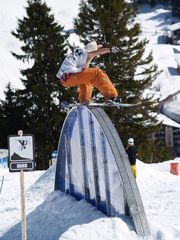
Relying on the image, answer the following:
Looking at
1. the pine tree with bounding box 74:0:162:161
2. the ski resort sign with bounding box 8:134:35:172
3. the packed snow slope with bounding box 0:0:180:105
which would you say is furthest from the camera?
the packed snow slope with bounding box 0:0:180:105

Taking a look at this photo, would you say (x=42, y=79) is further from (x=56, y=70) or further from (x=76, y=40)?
(x=76, y=40)

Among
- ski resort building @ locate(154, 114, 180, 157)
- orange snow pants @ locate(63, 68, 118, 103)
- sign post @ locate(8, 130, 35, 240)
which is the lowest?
ski resort building @ locate(154, 114, 180, 157)

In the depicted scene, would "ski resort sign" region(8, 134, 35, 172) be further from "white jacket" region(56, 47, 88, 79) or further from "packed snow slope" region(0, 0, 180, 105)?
"packed snow slope" region(0, 0, 180, 105)

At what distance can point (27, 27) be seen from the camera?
34312mm

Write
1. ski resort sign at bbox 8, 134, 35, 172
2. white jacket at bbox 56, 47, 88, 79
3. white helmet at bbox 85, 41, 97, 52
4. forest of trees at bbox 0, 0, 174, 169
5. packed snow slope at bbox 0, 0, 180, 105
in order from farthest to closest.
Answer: packed snow slope at bbox 0, 0, 180, 105, forest of trees at bbox 0, 0, 174, 169, white helmet at bbox 85, 41, 97, 52, white jacket at bbox 56, 47, 88, 79, ski resort sign at bbox 8, 134, 35, 172

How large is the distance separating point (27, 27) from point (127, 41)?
24.0 feet

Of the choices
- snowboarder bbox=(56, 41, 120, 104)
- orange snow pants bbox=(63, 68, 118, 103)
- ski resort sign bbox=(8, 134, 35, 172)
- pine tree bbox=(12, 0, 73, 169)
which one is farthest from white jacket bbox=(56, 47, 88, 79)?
pine tree bbox=(12, 0, 73, 169)

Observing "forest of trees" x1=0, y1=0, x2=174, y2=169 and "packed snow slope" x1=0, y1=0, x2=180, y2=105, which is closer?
"forest of trees" x1=0, y1=0, x2=174, y2=169

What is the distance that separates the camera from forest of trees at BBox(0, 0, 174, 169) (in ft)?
99.2

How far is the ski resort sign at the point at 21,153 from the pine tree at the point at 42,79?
2289 cm

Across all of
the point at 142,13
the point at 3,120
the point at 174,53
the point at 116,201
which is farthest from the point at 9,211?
the point at 142,13

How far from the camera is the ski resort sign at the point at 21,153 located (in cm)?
795

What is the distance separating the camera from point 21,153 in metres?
7.97

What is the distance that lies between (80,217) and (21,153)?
84.9 inches
